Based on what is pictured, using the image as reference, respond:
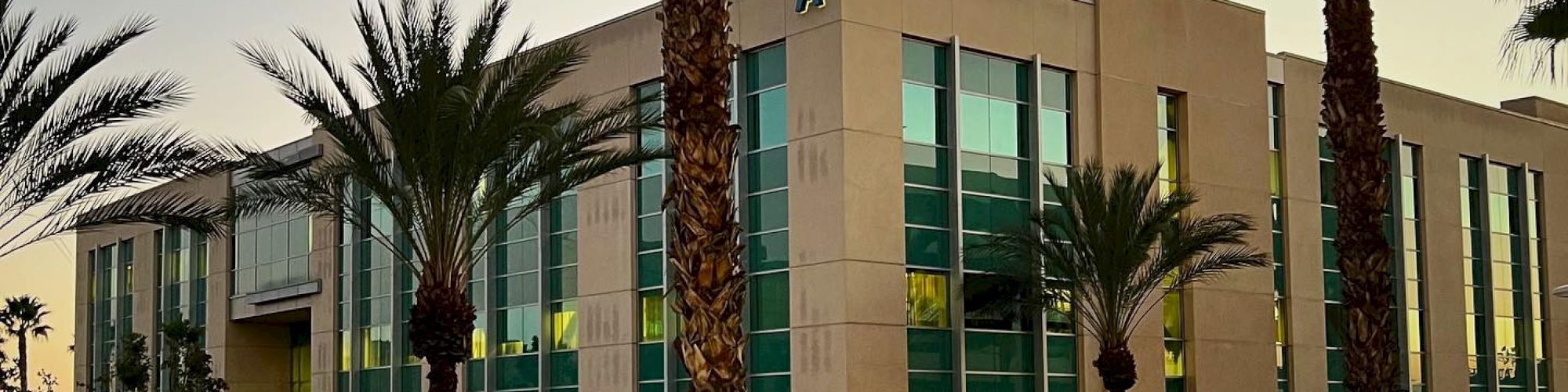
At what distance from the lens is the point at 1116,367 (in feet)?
111

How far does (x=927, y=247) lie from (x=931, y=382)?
245 cm

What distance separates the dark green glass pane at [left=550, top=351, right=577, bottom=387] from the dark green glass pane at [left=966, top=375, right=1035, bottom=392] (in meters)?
9.25

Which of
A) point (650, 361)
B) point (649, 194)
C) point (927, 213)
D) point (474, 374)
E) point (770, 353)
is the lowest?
point (474, 374)

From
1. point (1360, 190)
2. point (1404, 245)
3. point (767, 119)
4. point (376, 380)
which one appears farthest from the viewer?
point (376, 380)

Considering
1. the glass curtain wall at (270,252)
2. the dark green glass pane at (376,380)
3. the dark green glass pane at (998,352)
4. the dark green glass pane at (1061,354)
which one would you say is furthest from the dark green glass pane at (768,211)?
the glass curtain wall at (270,252)

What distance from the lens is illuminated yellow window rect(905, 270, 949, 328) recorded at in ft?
110

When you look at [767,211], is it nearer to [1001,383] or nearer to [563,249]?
[1001,383]

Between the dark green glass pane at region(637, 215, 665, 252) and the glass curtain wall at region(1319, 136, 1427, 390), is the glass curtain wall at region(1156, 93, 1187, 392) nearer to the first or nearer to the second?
the glass curtain wall at region(1319, 136, 1427, 390)

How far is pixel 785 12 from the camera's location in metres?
33.6

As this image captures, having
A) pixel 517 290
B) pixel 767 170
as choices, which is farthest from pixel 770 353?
pixel 517 290

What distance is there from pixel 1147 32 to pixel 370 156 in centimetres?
1790

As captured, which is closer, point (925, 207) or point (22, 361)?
point (925, 207)

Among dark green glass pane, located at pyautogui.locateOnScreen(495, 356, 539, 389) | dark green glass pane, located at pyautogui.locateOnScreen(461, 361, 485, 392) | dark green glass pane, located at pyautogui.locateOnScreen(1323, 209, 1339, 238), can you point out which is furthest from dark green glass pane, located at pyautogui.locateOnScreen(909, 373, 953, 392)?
dark green glass pane, located at pyautogui.locateOnScreen(1323, 209, 1339, 238)

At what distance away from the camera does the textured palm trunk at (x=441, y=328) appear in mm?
25156
